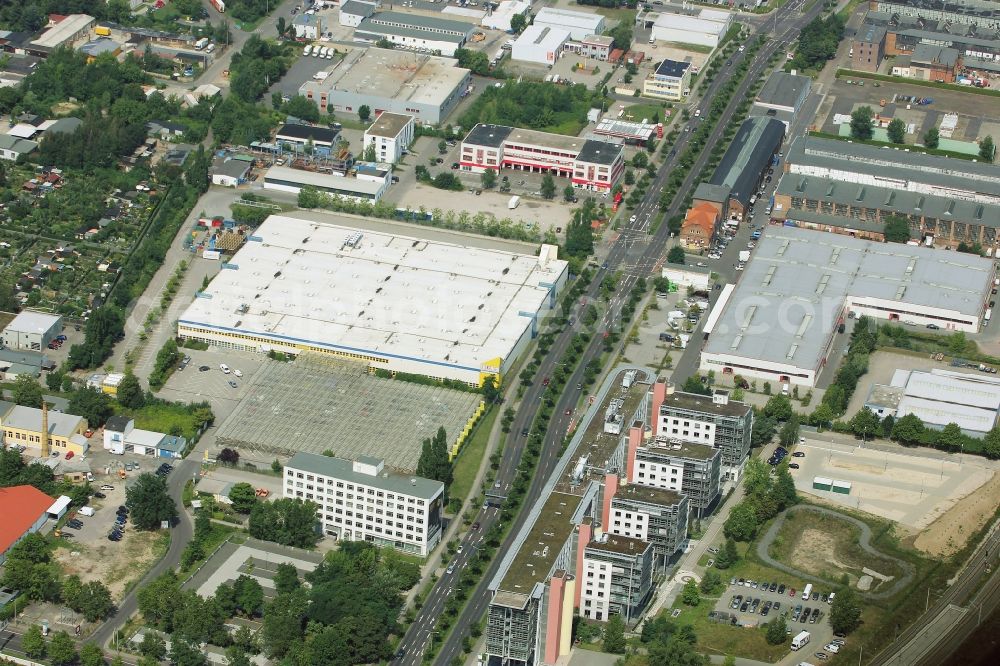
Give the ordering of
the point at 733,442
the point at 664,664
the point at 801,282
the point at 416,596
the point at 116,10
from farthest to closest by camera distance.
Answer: the point at 116,10 < the point at 801,282 < the point at 733,442 < the point at 416,596 < the point at 664,664

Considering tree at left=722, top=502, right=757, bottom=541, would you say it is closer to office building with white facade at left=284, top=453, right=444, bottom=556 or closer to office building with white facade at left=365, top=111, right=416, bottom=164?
office building with white facade at left=284, top=453, right=444, bottom=556

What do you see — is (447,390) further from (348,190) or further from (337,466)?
(348,190)

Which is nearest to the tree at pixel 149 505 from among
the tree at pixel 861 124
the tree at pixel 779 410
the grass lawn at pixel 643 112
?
the tree at pixel 779 410

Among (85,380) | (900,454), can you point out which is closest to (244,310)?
(85,380)

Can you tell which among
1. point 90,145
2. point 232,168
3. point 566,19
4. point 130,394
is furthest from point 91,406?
point 566,19

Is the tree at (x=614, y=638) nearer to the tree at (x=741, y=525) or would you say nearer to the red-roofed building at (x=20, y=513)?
the tree at (x=741, y=525)

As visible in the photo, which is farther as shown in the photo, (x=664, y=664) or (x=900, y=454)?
(x=900, y=454)

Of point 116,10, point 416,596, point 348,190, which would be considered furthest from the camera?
point 116,10
